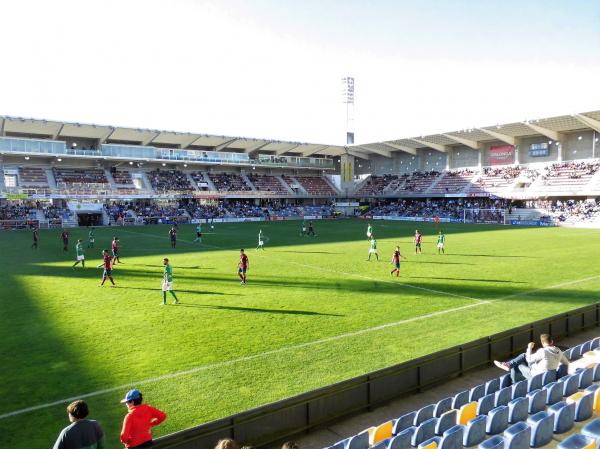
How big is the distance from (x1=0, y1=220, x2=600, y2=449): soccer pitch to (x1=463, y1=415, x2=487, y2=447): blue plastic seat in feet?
11.8

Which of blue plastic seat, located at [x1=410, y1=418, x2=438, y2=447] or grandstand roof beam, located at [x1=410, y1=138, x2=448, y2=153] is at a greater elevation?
grandstand roof beam, located at [x1=410, y1=138, x2=448, y2=153]

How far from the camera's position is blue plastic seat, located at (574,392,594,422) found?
582 centimetres

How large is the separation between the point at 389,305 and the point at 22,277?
643 inches

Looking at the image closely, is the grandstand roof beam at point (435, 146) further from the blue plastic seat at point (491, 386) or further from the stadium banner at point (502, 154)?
the blue plastic seat at point (491, 386)

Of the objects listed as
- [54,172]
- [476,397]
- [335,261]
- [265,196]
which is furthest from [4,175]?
[476,397]

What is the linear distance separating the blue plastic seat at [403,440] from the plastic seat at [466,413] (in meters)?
1.01

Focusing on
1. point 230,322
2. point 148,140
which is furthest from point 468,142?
point 230,322

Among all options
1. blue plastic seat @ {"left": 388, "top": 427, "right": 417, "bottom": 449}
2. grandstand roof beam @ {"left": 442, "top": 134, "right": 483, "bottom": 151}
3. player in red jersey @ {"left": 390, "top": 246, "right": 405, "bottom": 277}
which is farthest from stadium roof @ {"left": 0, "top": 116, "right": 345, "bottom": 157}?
blue plastic seat @ {"left": 388, "top": 427, "right": 417, "bottom": 449}

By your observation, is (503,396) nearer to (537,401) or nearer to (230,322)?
(537,401)

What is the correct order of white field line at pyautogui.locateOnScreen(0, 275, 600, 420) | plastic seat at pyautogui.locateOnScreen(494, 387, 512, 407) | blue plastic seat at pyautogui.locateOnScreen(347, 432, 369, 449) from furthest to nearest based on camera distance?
white field line at pyautogui.locateOnScreen(0, 275, 600, 420) < plastic seat at pyautogui.locateOnScreen(494, 387, 512, 407) < blue plastic seat at pyautogui.locateOnScreen(347, 432, 369, 449)

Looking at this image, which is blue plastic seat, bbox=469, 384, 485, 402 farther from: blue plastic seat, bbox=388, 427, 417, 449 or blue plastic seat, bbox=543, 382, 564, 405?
blue plastic seat, bbox=388, 427, 417, 449

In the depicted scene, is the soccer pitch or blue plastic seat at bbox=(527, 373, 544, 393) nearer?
blue plastic seat at bbox=(527, 373, 544, 393)

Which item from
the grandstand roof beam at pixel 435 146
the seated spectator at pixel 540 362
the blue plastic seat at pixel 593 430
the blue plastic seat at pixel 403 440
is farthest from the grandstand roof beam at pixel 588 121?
the blue plastic seat at pixel 403 440

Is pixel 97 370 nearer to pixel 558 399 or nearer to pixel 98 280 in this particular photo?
pixel 558 399
